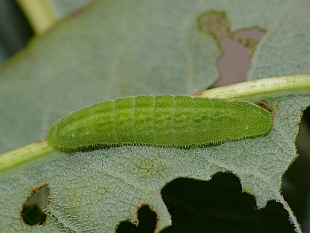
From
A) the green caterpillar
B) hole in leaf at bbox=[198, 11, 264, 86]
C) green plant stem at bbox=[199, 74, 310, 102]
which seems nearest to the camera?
the green caterpillar

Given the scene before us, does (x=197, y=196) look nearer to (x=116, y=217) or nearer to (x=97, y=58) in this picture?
(x=116, y=217)

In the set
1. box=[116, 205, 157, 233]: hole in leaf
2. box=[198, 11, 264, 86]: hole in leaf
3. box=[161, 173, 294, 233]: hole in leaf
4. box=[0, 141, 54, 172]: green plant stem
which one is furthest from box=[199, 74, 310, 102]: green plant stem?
box=[0, 141, 54, 172]: green plant stem

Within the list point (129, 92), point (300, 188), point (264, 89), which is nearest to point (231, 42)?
point (264, 89)

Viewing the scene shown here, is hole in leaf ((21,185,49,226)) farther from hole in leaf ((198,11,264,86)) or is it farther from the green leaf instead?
hole in leaf ((198,11,264,86))

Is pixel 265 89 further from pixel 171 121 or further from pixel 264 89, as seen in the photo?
pixel 171 121

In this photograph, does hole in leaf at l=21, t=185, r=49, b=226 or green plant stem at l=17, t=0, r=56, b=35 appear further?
green plant stem at l=17, t=0, r=56, b=35

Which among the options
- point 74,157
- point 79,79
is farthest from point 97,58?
point 74,157
